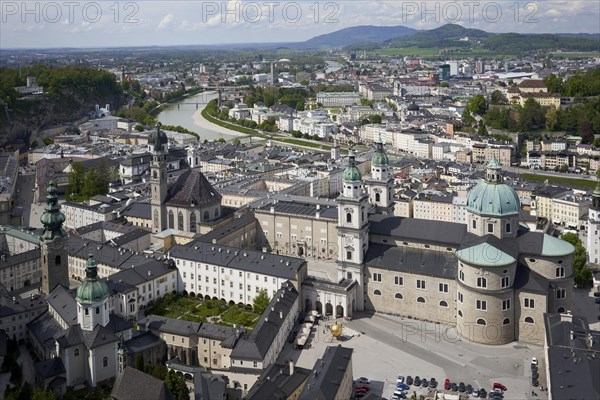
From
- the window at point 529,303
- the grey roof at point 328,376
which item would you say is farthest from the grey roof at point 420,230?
the grey roof at point 328,376

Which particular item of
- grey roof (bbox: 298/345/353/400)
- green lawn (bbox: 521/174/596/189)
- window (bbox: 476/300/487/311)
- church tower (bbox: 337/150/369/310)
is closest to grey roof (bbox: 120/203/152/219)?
church tower (bbox: 337/150/369/310)

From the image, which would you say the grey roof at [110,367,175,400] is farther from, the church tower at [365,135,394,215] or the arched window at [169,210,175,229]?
the church tower at [365,135,394,215]

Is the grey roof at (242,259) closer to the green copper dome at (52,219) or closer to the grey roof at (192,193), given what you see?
the grey roof at (192,193)

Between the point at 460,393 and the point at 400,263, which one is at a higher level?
the point at 400,263

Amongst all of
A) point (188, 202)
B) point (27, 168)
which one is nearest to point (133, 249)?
point (188, 202)

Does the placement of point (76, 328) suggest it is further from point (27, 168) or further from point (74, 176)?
point (27, 168)

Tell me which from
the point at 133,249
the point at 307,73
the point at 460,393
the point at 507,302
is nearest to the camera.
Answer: the point at 460,393
